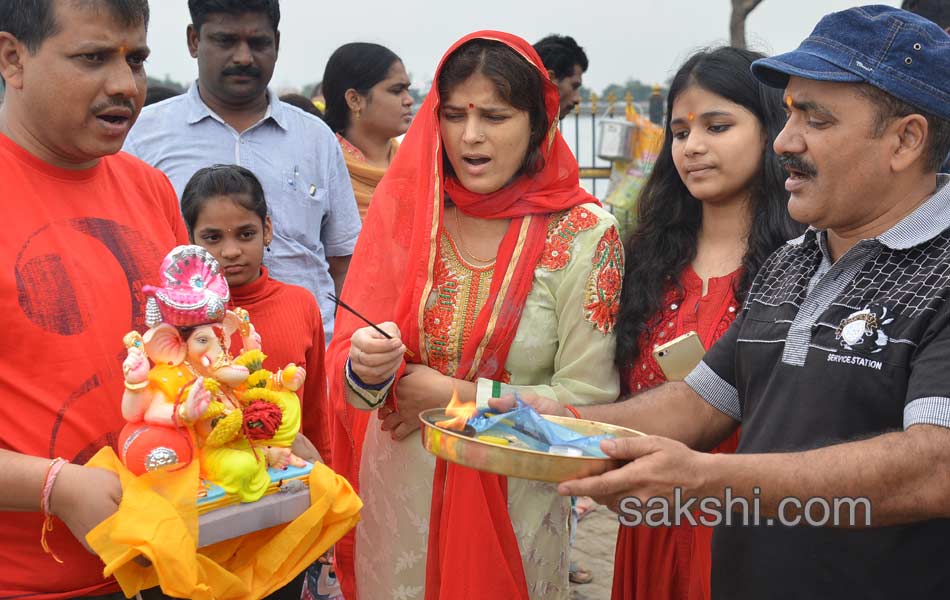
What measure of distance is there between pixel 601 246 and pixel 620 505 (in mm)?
1094

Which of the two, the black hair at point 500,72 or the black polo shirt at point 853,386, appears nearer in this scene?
the black polo shirt at point 853,386

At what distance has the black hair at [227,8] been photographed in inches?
160

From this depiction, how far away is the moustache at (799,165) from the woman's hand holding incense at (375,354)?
1.15 meters

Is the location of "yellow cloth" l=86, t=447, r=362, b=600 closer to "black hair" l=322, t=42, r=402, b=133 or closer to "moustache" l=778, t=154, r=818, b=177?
"moustache" l=778, t=154, r=818, b=177

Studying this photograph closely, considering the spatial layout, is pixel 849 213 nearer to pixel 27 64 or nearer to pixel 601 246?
pixel 601 246

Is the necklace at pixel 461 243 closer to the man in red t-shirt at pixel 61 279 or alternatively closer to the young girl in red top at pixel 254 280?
the young girl in red top at pixel 254 280

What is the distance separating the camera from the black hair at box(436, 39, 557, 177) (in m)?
2.81

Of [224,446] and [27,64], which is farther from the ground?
[27,64]

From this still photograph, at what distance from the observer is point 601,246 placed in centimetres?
284

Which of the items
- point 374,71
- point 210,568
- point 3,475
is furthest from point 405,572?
point 374,71

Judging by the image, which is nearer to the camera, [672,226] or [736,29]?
[672,226]

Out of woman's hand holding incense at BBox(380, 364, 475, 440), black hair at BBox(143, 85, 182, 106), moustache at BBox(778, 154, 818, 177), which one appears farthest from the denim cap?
black hair at BBox(143, 85, 182, 106)

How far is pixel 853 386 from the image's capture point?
73.4 inches

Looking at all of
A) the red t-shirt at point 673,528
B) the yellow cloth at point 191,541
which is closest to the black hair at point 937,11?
the red t-shirt at point 673,528
